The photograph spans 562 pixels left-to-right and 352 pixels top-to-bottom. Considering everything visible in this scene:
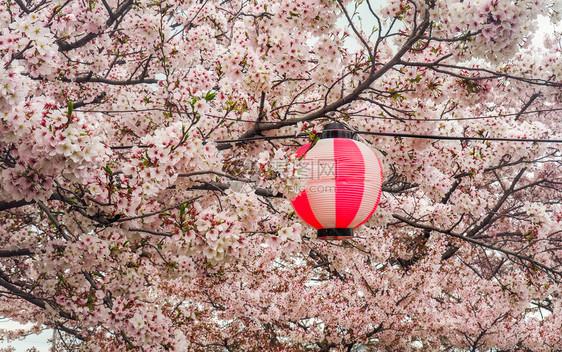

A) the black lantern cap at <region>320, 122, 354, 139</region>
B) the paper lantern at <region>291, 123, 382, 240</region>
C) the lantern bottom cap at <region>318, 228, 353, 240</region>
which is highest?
the black lantern cap at <region>320, 122, 354, 139</region>

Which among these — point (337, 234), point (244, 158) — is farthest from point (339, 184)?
point (244, 158)

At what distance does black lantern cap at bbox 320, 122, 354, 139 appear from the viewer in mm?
3818

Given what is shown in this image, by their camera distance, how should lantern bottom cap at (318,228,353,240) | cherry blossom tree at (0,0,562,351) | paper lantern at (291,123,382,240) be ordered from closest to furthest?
cherry blossom tree at (0,0,562,351) → paper lantern at (291,123,382,240) → lantern bottom cap at (318,228,353,240)

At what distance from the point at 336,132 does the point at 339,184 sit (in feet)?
1.61

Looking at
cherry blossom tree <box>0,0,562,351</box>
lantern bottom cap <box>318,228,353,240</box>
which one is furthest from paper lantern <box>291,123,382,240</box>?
cherry blossom tree <box>0,0,562,351</box>

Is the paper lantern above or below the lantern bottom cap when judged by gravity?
above

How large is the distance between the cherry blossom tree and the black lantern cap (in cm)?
29

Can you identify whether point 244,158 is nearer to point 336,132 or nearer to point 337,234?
Answer: point 336,132

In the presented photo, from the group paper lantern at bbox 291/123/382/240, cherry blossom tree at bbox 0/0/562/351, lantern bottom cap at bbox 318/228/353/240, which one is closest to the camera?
cherry blossom tree at bbox 0/0/562/351

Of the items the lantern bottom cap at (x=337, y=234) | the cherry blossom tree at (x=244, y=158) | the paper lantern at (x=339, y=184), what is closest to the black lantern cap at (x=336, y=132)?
the paper lantern at (x=339, y=184)

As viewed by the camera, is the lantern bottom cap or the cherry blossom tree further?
the lantern bottom cap

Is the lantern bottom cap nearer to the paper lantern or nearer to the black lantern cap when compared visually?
the paper lantern

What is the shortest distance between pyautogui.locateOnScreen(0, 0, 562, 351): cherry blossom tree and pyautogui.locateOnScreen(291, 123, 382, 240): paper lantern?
28 centimetres

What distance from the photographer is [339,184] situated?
3.61 meters
